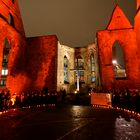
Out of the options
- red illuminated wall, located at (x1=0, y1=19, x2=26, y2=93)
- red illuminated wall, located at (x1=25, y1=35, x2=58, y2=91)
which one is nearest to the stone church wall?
red illuminated wall, located at (x1=25, y1=35, x2=58, y2=91)

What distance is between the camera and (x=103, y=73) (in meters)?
18.7

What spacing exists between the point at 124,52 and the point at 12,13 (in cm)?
1434

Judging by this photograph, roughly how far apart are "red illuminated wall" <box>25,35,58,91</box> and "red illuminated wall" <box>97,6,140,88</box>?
5918 millimetres

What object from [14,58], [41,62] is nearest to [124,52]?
[41,62]

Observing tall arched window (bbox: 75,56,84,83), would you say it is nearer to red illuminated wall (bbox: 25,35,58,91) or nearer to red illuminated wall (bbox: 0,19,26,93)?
red illuminated wall (bbox: 25,35,58,91)

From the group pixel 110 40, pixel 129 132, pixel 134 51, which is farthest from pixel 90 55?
pixel 129 132

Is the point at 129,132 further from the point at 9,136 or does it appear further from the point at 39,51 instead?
the point at 39,51

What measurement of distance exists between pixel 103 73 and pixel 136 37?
19.2 feet

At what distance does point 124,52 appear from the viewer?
A: 19.3 meters

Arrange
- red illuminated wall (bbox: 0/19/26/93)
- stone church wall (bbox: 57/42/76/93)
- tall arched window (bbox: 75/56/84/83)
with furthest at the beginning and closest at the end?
tall arched window (bbox: 75/56/84/83)
stone church wall (bbox: 57/42/76/93)
red illuminated wall (bbox: 0/19/26/93)

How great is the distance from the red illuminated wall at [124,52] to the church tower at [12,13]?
10319 mm

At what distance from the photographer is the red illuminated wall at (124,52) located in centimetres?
1830

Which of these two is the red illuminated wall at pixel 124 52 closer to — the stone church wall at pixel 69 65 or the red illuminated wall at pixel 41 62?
the red illuminated wall at pixel 41 62

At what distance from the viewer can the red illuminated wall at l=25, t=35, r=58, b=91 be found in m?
19.5
